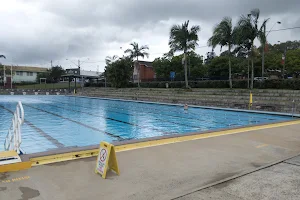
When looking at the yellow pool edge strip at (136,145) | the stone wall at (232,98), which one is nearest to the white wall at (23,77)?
the stone wall at (232,98)

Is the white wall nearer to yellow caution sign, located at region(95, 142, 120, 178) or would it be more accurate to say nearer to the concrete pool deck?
the concrete pool deck

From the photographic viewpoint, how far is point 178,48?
2623cm

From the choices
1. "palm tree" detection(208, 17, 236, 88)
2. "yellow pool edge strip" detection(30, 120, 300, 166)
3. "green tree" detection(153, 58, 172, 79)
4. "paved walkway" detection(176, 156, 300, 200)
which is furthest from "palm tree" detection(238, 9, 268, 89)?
"green tree" detection(153, 58, 172, 79)

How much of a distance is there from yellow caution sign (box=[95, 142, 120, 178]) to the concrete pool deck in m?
0.11

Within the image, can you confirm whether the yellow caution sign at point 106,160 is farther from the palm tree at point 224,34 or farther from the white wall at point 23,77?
the white wall at point 23,77

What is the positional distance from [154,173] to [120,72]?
33338 mm

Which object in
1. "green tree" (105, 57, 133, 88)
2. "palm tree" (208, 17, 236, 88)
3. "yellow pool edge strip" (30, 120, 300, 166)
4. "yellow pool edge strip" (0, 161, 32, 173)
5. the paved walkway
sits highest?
"palm tree" (208, 17, 236, 88)

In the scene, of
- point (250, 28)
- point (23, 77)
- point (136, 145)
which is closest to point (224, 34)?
point (250, 28)

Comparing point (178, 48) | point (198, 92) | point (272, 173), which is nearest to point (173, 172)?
point (272, 173)

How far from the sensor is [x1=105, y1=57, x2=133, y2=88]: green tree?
37.2 metres

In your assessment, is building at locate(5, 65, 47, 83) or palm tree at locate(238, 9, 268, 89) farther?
building at locate(5, 65, 47, 83)

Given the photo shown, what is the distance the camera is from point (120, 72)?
121 ft

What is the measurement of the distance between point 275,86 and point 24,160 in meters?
20.7

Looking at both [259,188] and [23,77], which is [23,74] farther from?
[259,188]
